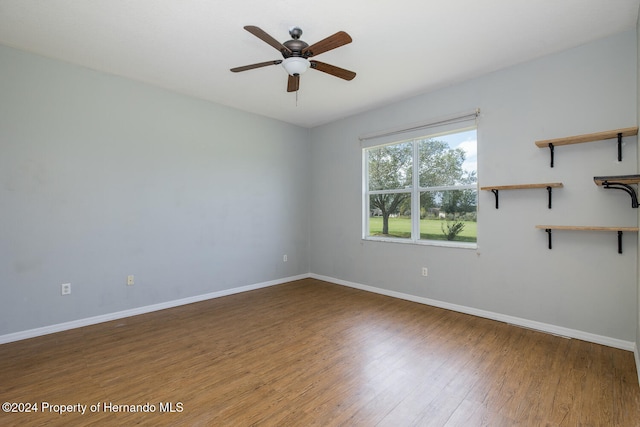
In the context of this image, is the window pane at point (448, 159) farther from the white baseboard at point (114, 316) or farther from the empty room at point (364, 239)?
the white baseboard at point (114, 316)

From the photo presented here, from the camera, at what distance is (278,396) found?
76.8 inches

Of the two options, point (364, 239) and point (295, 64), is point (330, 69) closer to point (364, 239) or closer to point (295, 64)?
point (295, 64)

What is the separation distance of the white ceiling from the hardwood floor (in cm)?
275

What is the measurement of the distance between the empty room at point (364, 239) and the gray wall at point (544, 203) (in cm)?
2

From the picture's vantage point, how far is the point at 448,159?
149 inches

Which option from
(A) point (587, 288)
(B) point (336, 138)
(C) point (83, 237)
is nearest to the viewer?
(A) point (587, 288)

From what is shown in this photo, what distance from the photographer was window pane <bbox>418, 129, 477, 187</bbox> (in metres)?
3.57

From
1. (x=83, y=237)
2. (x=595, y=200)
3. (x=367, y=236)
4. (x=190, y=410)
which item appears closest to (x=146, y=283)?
(x=83, y=237)

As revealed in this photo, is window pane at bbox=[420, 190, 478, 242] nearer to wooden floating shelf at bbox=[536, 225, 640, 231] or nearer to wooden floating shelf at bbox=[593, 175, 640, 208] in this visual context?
wooden floating shelf at bbox=[536, 225, 640, 231]

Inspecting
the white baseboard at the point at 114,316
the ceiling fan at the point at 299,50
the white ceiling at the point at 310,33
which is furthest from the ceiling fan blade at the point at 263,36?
the white baseboard at the point at 114,316

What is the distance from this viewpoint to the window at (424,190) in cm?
361

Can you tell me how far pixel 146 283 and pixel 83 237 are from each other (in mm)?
849

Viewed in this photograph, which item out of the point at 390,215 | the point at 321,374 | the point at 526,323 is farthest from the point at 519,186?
the point at 321,374

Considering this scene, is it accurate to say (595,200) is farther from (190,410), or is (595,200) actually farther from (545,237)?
(190,410)
